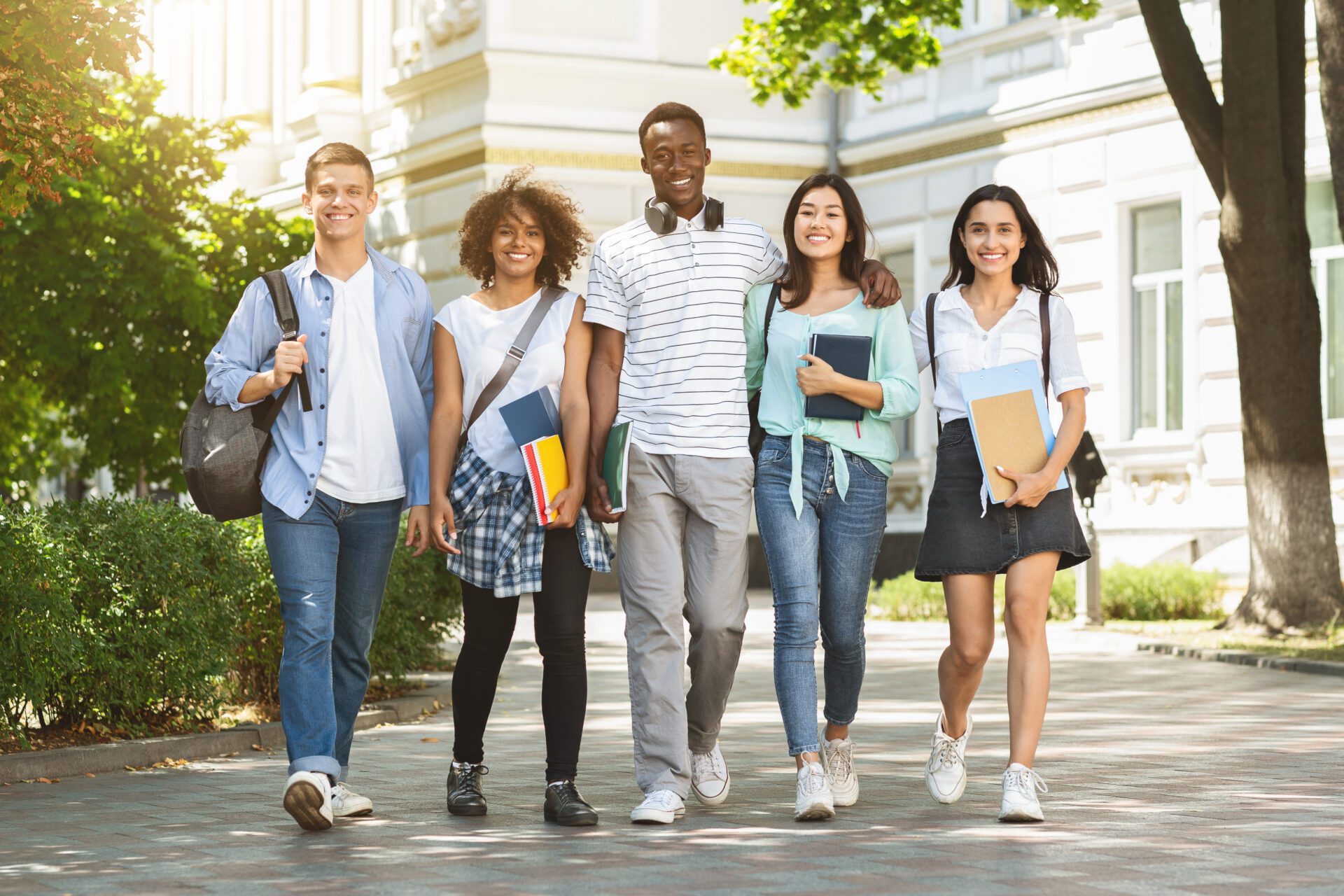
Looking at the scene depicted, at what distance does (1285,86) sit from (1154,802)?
9.05 m

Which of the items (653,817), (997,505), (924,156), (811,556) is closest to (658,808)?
(653,817)

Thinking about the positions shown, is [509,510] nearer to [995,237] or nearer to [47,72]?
[995,237]

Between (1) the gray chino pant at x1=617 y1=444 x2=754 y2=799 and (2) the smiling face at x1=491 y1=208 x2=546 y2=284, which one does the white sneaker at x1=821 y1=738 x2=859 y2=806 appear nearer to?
(1) the gray chino pant at x1=617 y1=444 x2=754 y2=799

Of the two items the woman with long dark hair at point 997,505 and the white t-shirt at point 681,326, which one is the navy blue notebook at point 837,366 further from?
the woman with long dark hair at point 997,505

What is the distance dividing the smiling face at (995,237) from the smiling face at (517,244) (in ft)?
4.78

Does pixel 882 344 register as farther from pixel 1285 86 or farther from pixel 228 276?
pixel 228 276

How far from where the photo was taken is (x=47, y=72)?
26.0 feet

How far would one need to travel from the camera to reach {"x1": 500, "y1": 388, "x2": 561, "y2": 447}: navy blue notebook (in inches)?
256

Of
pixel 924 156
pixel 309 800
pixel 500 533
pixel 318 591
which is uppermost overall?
pixel 924 156

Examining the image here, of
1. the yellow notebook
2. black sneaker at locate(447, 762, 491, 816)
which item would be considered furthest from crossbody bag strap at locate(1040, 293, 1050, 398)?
black sneaker at locate(447, 762, 491, 816)

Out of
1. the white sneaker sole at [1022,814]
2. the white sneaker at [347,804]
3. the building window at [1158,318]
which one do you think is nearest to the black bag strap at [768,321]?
the white sneaker sole at [1022,814]

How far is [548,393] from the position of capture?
258 inches

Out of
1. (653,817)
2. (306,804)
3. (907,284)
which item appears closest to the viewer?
(306,804)

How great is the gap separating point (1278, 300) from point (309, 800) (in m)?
10.1
